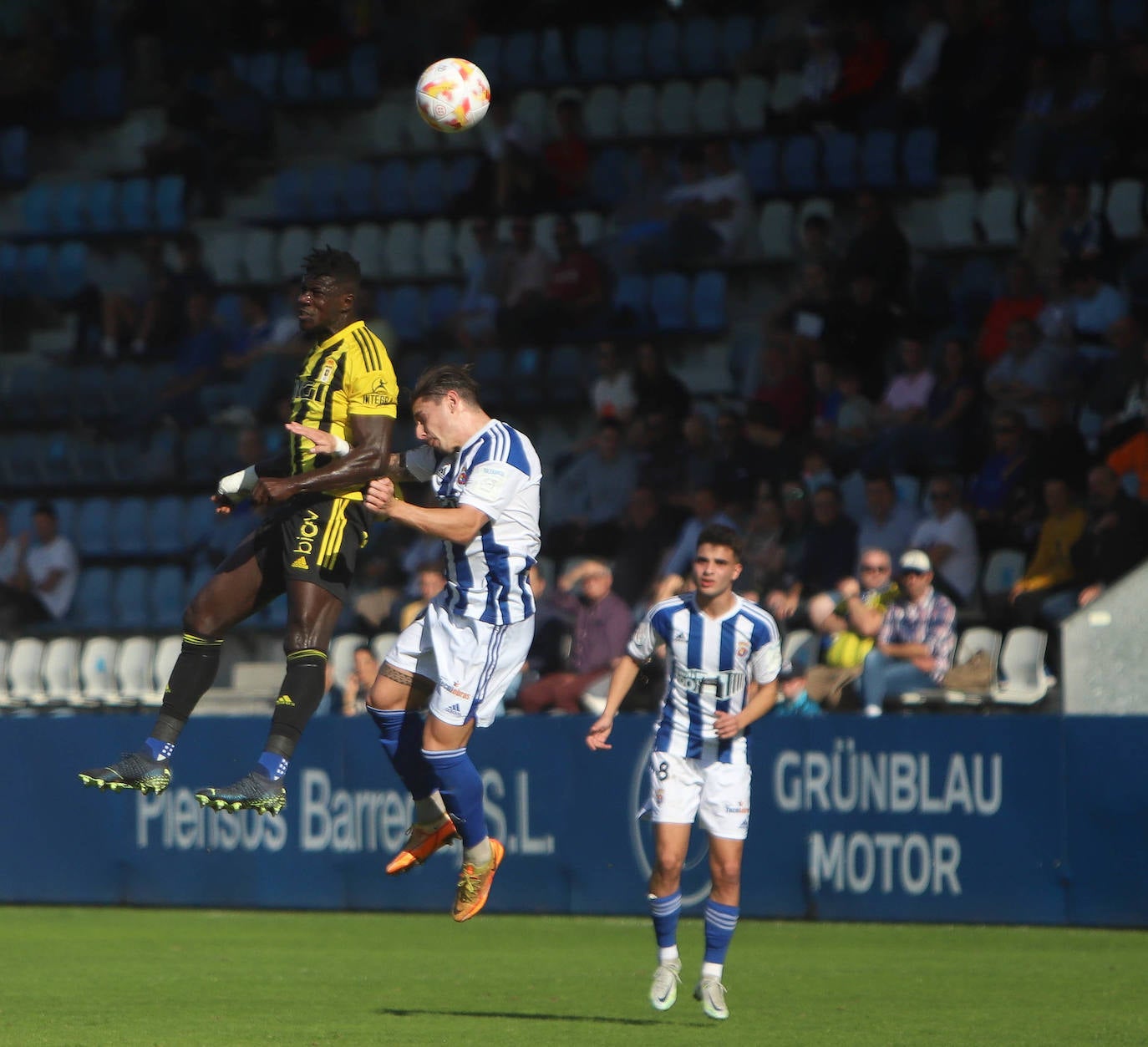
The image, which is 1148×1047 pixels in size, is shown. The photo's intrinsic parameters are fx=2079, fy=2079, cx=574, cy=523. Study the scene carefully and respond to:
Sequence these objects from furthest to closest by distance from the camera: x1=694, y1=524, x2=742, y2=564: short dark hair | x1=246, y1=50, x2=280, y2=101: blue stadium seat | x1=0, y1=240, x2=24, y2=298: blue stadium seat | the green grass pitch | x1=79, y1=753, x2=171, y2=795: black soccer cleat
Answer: x1=246, y1=50, x2=280, y2=101: blue stadium seat, x1=0, y1=240, x2=24, y2=298: blue stadium seat, x1=694, y1=524, x2=742, y2=564: short dark hair, the green grass pitch, x1=79, y1=753, x2=171, y2=795: black soccer cleat

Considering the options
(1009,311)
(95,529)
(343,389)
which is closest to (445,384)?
(343,389)

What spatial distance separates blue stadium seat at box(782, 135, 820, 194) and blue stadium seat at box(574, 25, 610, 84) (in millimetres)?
2604

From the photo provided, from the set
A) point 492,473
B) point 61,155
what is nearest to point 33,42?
point 61,155

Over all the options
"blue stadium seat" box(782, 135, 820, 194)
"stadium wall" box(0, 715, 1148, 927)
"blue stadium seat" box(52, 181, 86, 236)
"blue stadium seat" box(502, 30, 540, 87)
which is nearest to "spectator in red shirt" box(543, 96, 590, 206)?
"blue stadium seat" box(502, 30, 540, 87)

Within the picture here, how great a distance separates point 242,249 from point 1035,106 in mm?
7866

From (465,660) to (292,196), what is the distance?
1310 centimetres

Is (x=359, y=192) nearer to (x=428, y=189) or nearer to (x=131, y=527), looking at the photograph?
(x=428, y=189)

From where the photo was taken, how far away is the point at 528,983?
33.4 ft

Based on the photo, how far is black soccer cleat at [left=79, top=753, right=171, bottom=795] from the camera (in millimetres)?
7430

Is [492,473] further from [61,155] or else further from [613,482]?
[61,155]

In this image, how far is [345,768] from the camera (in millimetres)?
13805

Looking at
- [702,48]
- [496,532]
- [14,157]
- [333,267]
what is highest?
[702,48]

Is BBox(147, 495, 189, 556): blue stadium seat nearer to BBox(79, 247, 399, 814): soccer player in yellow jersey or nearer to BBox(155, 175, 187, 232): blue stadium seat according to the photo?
BBox(155, 175, 187, 232): blue stadium seat

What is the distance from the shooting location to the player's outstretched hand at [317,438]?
7.45 meters
